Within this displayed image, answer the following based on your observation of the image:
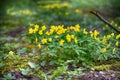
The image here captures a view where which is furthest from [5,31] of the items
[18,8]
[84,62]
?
[84,62]

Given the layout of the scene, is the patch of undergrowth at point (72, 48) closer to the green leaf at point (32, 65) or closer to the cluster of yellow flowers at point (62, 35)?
the cluster of yellow flowers at point (62, 35)

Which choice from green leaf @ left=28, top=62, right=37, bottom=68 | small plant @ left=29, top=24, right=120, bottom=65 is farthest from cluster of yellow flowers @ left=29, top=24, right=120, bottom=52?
green leaf @ left=28, top=62, right=37, bottom=68

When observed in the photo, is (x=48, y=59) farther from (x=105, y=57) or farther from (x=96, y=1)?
(x=96, y=1)

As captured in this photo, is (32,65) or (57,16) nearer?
(32,65)

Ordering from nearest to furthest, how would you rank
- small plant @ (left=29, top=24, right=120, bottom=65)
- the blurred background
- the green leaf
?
the green leaf, small plant @ (left=29, top=24, right=120, bottom=65), the blurred background

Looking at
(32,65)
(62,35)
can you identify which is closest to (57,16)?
(62,35)

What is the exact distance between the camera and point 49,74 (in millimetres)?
4211

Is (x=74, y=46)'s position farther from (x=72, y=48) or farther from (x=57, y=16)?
(x=57, y=16)

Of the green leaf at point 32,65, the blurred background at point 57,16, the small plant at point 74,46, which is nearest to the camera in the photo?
the green leaf at point 32,65

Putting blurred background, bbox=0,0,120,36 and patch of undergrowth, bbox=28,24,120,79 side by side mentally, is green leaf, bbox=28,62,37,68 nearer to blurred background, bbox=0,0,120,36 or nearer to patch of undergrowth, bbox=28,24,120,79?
patch of undergrowth, bbox=28,24,120,79

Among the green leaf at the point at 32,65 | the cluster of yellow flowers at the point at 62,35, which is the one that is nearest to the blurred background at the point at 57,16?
the cluster of yellow flowers at the point at 62,35

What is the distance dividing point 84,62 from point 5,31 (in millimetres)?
3548

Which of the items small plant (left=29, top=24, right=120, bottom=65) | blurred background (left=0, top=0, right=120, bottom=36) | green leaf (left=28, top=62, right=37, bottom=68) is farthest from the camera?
blurred background (left=0, top=0, right=120, bottom=36)

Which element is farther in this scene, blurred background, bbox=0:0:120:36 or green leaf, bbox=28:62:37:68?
blurred background, bbox=0:0:120:36
